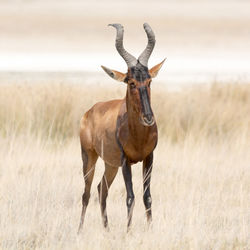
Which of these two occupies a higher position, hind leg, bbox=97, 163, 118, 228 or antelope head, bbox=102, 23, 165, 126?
antelope head, bbox=102, 23, 165, 126

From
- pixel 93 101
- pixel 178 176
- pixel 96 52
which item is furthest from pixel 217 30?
pixel 178 176

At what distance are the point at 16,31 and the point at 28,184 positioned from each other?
39.0 m

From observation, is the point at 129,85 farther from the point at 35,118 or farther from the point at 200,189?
the point at 35,118

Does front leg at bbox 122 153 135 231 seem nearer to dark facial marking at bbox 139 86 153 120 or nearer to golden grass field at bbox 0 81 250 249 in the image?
golden grass field at bbox 0 81 250 249

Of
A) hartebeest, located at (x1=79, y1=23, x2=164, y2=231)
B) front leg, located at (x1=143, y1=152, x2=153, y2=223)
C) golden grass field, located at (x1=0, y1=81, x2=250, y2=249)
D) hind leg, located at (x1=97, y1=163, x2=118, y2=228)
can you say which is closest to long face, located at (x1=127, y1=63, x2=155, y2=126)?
hartebeest, located at (x1=79, y1=23, x2=164, y2=231)

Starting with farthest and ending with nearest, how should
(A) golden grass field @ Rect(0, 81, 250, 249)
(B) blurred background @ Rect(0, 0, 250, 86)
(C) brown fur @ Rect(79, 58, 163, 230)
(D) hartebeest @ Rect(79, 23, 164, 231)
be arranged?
(B) blurred background @ Rect(0, 0, 250, 86) < (A) golden grass field @ Rect(0, 81, 250, 249) < (C) brown fur @ Rect(79, 58, 163, 230) < (D) hartebeest @ Rect(79, 23, 164, 231)

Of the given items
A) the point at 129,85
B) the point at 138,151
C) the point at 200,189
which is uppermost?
the point at 129,85

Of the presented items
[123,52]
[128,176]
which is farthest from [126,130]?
[123,52]

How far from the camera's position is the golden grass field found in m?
7.41

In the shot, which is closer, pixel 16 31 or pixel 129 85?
pixel 129 85

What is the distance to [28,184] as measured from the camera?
365 inches

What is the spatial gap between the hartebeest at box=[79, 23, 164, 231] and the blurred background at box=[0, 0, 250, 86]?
1632 cm

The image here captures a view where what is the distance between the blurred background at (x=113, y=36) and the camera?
101 feet

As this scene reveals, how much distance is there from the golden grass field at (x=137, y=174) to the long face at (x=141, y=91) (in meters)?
1.07
